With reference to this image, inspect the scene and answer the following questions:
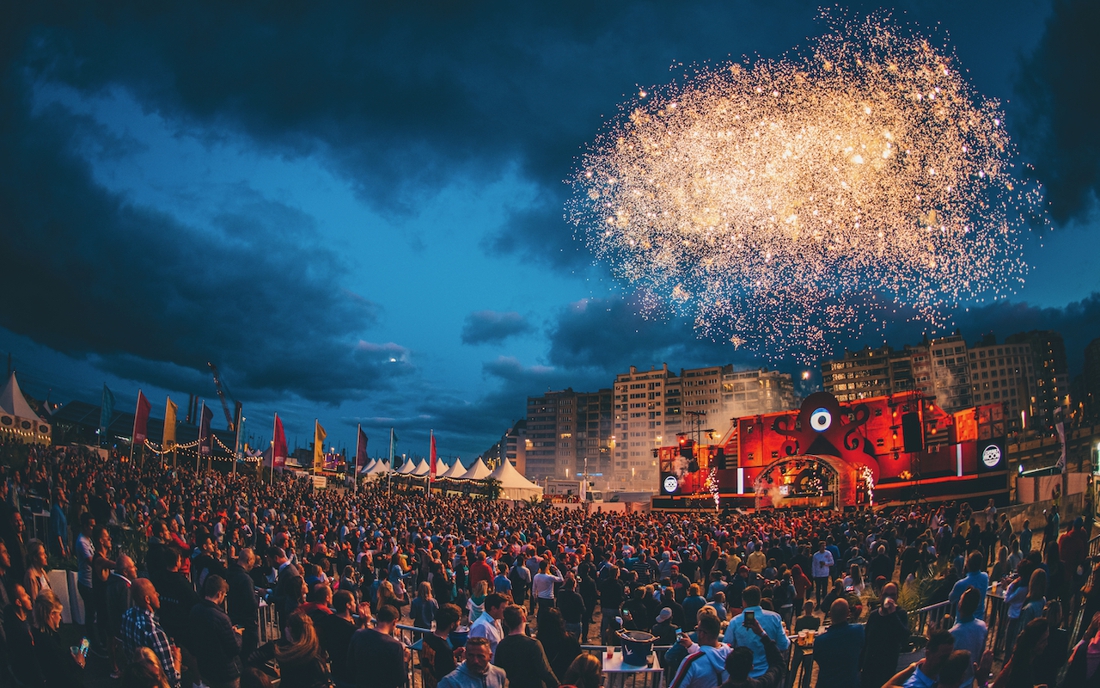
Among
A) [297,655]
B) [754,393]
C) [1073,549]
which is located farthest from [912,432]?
[754,393]

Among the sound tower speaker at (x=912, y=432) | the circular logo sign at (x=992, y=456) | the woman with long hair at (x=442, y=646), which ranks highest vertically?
the sound tower speaker at (x=912, y=432)

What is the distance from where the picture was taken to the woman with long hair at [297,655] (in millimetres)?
4707

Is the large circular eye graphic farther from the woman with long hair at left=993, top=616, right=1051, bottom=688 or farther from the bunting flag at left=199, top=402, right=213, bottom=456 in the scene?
the woman with long hair at left=993, top=616, right=1051, bottom=688

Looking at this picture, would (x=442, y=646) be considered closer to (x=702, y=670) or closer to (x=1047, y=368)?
(x=702, y=670)

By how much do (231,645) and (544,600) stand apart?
6.74 m

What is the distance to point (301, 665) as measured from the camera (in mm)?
4812

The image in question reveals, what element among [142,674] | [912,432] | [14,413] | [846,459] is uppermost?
[14,413]

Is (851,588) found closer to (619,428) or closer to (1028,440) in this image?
(1028,440)

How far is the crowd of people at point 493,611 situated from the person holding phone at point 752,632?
0.07 feet

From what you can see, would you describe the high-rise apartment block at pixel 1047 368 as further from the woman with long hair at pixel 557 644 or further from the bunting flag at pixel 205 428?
the woman with long hair at pixel 557 644

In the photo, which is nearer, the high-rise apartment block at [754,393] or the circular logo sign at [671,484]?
the circular logo sign at [671,484]

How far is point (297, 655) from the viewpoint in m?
4.74

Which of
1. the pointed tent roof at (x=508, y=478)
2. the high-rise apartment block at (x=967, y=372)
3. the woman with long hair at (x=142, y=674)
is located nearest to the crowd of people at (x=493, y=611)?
the woman with long hair at (x=142, y=674)

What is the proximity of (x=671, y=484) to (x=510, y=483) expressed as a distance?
12939mm
